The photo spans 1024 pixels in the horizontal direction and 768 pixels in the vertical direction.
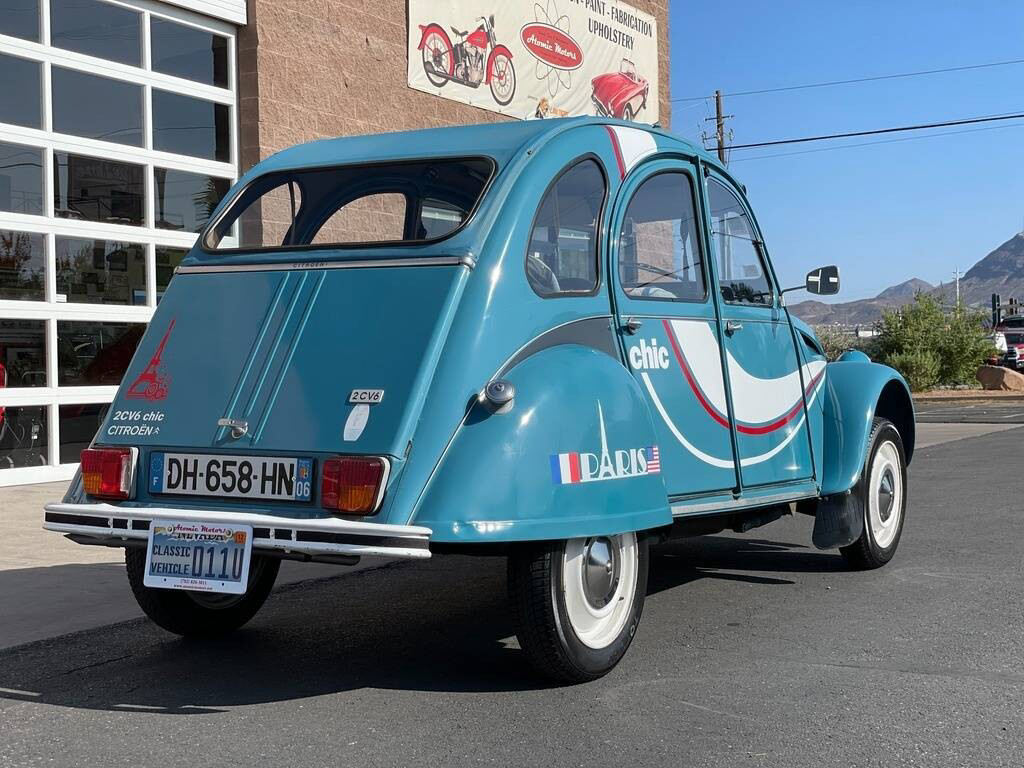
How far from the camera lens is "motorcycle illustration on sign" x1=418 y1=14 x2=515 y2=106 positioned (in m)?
16.9

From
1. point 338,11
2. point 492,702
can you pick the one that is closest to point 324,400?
point 492,702

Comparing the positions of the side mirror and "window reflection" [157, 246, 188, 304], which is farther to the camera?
"window reflection" [157, 246, 188, 304]

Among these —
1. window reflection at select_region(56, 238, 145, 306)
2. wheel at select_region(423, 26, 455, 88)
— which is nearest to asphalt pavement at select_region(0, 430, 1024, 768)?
window reflection at select_region(56, 238, 145, 306)

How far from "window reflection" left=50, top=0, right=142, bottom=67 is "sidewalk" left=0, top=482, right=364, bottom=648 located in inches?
208

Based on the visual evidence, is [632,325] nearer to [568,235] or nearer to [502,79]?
[568,235]

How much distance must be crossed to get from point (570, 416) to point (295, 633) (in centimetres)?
198

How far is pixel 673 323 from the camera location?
18.5ft

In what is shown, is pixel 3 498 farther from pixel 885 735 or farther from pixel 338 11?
pixel 885 735

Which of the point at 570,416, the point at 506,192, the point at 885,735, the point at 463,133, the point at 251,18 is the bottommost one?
the point at 885,735

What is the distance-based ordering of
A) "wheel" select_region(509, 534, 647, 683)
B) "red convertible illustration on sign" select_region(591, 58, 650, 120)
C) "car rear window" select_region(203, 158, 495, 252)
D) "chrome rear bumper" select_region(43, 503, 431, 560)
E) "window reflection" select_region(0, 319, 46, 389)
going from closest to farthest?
"chrome rear bumper" select_region(43, 503, 431, 560)
"wheel" select_region(509, 534, 647, 683)
"car rear window" select_region(203, 158, 495, 252)
"window reflection" select_region(0, 319, 46, 389)
"red convertible illustration on sign" select_region(591, 58, 650, 120)

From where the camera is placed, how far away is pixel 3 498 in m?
10.9

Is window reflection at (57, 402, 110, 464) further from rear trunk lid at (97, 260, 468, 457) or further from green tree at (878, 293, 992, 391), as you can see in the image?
green tree at (878, 293, 992, 391)

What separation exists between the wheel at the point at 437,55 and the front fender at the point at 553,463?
12.6m

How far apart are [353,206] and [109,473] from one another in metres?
1.78
